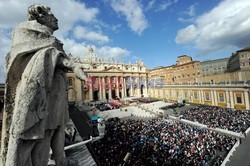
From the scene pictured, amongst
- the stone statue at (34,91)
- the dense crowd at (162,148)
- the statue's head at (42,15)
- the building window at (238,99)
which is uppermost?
the statue's head at (42,15)

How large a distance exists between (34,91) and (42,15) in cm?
127

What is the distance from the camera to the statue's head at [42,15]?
7.02ft

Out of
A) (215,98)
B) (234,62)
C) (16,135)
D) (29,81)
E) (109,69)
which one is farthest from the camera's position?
(109,69)

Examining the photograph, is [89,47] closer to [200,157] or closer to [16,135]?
[200,157]

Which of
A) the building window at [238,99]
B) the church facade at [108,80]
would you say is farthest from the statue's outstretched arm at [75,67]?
the church facade at [108,80]

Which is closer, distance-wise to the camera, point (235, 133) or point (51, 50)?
point (51, 50)

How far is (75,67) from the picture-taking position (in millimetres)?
1956

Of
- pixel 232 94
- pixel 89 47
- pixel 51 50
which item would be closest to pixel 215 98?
pixel 232 94

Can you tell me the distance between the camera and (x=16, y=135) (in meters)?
1.63

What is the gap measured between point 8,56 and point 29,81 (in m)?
0.70

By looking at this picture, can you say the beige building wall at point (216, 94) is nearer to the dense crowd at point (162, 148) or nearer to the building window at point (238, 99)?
the building window at point (238, 99)

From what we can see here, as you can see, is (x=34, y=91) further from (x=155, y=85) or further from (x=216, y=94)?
(x=155, y=85)

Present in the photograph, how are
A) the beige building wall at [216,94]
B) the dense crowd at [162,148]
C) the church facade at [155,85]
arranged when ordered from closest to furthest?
the dense crowd at [162,148], the beige building wall at [216,94], the church facade at [155,85]

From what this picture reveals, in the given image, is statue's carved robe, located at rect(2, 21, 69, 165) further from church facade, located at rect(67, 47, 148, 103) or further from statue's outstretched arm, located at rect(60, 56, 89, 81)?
church facade, located at rect(67, 47, 148, 103)
